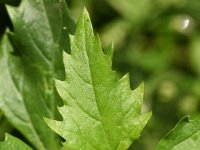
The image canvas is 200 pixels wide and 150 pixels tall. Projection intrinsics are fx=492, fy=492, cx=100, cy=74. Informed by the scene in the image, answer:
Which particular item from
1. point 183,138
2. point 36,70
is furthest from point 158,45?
A: point 183,138

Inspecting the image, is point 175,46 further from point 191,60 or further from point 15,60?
point 15,60

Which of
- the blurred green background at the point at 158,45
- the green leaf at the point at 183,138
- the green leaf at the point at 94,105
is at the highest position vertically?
the green leaf at the point at 94,105

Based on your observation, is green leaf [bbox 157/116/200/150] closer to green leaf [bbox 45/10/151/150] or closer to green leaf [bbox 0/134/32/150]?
green leaf [bbox 45/10/151/150]

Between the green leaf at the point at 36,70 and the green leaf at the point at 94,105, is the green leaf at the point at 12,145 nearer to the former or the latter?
the green leaf at the point at 94,105

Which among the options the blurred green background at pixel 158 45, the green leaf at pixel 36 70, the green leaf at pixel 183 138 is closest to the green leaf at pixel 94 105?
the green leaf at pixel 183 138

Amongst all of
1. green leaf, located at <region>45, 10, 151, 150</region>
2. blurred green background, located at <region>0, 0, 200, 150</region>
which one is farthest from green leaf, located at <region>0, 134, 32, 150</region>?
blurred green background, located at <region>0, 0, 200, 150</region>

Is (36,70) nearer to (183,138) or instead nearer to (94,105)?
(94,105)

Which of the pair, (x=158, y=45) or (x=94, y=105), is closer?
(x=94, y=105)
